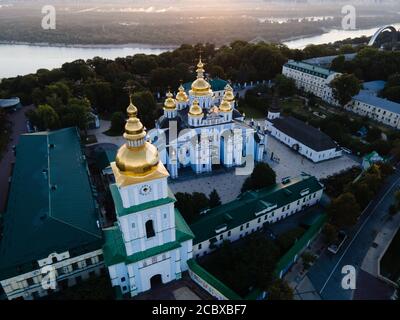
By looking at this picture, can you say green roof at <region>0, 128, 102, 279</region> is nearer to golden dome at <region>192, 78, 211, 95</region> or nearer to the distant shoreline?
golden dome at <region>192, 78, 211, 95</region>

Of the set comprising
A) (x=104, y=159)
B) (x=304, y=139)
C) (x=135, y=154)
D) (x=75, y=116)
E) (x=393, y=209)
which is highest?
(x=135, y=154)

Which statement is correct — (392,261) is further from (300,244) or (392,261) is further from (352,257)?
(300,244)

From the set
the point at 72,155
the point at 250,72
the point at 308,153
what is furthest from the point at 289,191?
the point at 250,72

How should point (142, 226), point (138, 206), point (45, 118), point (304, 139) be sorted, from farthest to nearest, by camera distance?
point (45, 118) → point (304, 139) → point (142, 226) → point (138, 206)

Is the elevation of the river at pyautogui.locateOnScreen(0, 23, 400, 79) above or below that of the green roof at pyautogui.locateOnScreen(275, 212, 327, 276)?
above

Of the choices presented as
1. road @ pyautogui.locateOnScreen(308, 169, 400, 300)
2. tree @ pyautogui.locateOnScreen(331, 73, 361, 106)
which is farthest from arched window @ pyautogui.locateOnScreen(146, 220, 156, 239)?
tree @ pyautogui.locateOnScreen(331, 73, 361, 106)

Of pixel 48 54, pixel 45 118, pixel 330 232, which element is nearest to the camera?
pixel 330 232

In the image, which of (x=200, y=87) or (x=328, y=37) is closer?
(x=200, y=87)

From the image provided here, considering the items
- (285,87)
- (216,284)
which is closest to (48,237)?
(216,284)

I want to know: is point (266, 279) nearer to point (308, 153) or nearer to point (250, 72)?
point (308, 153)
